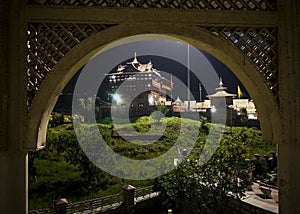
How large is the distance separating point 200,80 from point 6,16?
23.5m

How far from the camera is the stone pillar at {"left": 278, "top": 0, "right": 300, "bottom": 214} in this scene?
2.12m

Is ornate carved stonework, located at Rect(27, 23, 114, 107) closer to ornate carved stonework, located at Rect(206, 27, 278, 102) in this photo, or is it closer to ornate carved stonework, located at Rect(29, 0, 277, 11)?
ornate carved stonework, located at Rect(29, 0, 277, 11)

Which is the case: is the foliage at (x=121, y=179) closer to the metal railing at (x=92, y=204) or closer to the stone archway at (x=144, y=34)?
the metal railing at (x=92, y=204)

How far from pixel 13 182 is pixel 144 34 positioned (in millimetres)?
1482

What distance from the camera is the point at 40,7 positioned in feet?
6.57

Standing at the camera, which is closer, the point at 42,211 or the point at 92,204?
the point at 42,211

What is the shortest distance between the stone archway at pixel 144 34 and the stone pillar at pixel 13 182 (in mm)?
146

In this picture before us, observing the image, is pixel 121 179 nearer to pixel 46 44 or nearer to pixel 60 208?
pixel 60 208

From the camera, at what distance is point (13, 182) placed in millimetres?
1975

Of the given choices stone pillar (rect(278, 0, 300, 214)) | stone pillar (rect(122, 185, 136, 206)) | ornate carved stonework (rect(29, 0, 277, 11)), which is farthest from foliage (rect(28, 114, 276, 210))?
ornate carved stonework (rect(29, 0, 277, 11))

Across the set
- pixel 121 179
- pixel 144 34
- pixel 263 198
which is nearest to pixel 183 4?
pixel 144 34

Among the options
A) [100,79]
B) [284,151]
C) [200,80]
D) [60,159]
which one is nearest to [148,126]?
[60,159]

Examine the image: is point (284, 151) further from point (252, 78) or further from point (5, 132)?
point (5, 132)

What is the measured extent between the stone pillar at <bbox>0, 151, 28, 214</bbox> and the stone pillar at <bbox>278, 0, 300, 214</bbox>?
1.99 m
